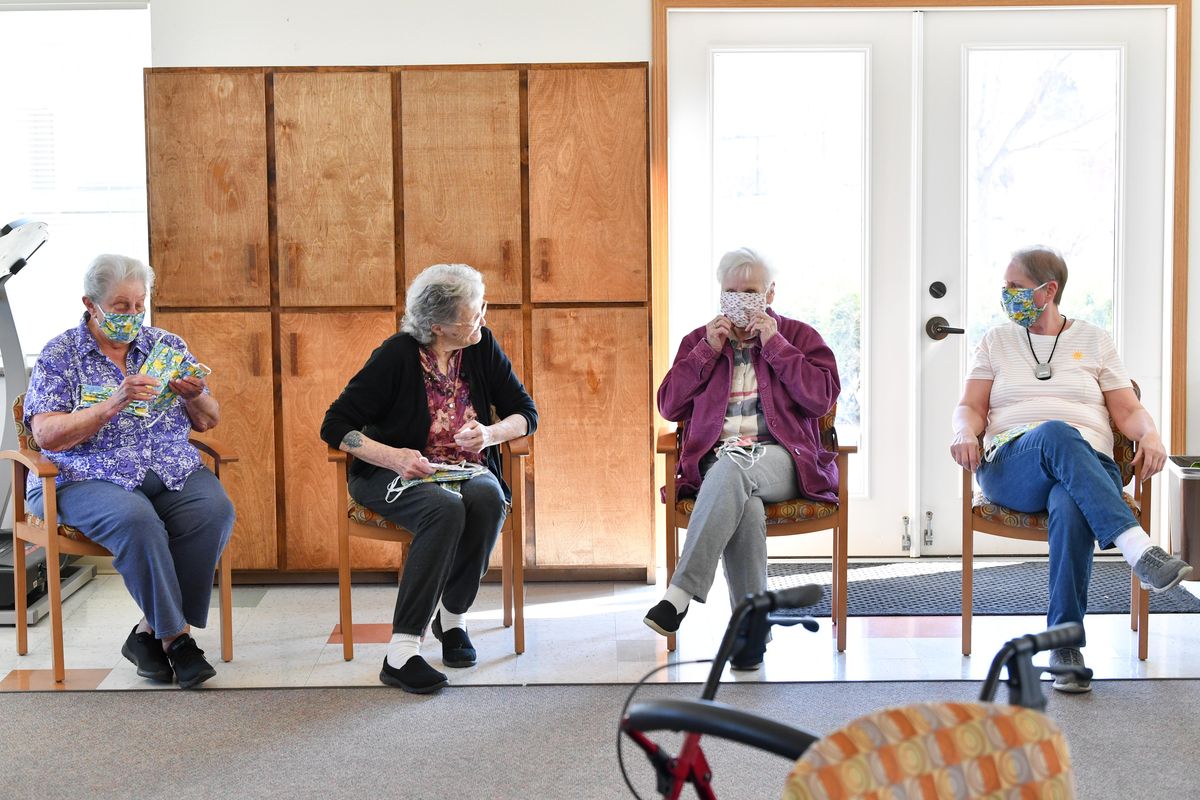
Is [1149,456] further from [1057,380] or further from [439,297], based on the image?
[439,297]

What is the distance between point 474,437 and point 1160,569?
1763mm

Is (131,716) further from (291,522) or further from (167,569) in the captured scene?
(291,522)

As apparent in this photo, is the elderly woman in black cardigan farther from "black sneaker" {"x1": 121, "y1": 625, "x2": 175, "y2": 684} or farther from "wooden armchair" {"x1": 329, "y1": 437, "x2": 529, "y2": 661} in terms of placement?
"black sneaker" {"x1": 121, "y1": 625, "x2": 175, "y2": 684}

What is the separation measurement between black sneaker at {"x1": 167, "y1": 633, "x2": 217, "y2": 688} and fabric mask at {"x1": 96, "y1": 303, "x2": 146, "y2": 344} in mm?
805

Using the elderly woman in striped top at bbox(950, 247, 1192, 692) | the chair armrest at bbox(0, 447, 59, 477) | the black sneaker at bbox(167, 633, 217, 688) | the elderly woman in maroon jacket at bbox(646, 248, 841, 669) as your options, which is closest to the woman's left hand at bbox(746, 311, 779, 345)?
the elderly woman in maroon jacket at bbox(646, 248, 841, 669)

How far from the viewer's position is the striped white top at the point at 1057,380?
337cm

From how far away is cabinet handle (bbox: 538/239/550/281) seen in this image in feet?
13.2

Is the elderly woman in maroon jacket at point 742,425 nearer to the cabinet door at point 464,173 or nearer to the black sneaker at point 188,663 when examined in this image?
the cabinet door at point 464,173

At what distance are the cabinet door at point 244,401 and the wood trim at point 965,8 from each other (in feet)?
4.46

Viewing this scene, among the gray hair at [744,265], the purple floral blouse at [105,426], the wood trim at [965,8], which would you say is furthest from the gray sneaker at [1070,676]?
the purple floral blouse at [105,426]

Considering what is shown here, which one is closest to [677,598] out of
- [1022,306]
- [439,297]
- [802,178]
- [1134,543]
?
[439,297]

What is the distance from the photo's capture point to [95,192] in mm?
4398

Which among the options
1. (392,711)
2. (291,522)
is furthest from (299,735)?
(291,522)

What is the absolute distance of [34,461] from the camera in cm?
321
